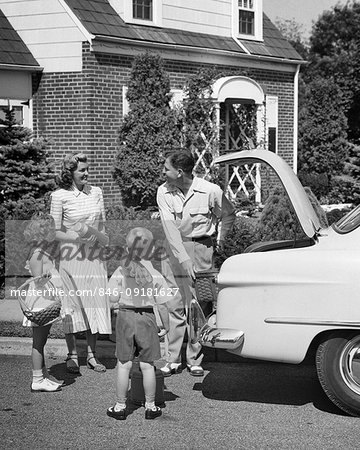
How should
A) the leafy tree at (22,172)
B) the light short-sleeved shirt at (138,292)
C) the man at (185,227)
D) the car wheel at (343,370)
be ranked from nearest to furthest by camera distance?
1. the car wheel at (343,370)
2. the light short-sleeved shirt at (138,292)
3. the man at (185,227)
4. the leafy tree at (22,172)

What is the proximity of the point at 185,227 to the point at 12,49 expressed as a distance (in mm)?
11543

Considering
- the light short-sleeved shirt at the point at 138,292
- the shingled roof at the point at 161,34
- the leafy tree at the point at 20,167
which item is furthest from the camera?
the shingled roof at the point at 161,34

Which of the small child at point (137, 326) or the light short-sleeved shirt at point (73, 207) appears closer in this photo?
the small child at point (137, 326)

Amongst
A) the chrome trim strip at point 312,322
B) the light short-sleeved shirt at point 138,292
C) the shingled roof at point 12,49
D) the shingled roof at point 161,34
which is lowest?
the chrome trim strip at point 312,322

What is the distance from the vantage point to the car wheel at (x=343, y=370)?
6.57m

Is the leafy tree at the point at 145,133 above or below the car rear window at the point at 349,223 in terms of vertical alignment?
above

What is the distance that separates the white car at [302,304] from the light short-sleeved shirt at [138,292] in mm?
464

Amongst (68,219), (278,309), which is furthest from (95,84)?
(278,309)

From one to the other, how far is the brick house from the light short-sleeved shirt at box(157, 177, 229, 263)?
10.2 m

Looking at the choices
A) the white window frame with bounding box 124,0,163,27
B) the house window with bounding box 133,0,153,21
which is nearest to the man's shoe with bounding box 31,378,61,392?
the white window frame with bounding box 124,0,163,27

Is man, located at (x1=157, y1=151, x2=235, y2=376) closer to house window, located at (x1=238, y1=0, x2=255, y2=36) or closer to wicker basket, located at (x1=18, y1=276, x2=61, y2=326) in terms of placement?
wicker basket, located at (x1=18, y1=276, x2=61, y2=326)

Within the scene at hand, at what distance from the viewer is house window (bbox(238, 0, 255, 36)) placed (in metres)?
22.1

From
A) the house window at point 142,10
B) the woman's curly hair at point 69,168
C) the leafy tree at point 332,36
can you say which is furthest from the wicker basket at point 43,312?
the leafy tree at point 332,36

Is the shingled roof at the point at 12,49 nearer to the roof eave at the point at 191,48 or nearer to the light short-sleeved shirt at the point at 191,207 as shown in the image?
the roof eave at the point at 191,48
